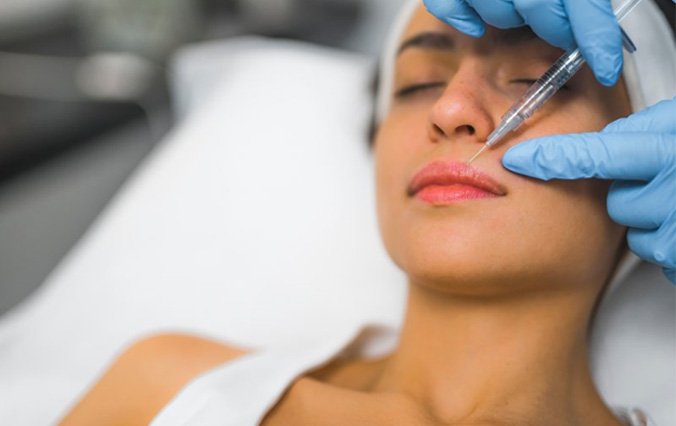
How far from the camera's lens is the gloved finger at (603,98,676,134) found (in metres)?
0.96

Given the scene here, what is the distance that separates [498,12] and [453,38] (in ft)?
0.37

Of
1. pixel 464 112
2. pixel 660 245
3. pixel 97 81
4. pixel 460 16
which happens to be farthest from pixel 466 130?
pixel 97 81

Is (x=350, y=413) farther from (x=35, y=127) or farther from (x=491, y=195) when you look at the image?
(x=35, y=127)

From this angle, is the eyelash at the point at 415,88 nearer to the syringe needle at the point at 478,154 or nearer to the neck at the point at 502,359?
the syringe needle at the point at 478,154

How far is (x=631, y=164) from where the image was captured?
36.8 inches

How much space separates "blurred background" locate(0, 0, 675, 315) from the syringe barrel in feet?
3.75

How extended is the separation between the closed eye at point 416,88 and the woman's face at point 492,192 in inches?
1.1

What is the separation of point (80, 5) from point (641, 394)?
1891 mm

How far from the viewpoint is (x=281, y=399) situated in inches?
44.9

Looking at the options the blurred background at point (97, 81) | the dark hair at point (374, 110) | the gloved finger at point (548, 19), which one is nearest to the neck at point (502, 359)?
the gloved finger at point (548, 19)

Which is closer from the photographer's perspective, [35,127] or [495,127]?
[495,127]

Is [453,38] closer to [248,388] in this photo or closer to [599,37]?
[599,37]

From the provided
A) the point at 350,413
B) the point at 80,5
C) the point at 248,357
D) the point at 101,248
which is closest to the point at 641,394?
the point at 350,413

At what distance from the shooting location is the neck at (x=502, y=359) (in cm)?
105
